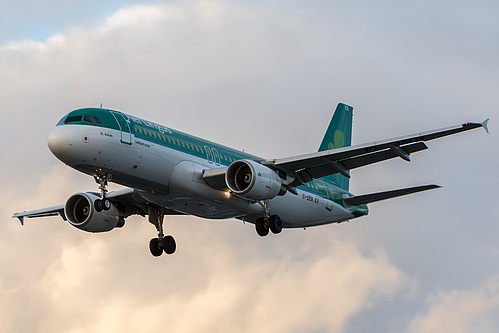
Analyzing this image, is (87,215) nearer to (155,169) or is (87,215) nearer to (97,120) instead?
(155,169)

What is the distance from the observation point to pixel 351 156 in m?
42.8

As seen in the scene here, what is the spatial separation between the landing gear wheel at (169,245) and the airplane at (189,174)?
2.1 inches

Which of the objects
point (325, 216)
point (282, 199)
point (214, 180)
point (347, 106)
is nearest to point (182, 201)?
point (214, 180)

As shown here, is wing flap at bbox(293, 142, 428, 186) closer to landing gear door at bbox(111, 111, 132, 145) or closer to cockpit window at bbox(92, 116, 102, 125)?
landing gear door at bbox(111, 111, 132, 145)

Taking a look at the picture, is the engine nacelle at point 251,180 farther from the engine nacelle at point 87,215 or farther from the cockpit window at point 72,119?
the engine nacelle at point 87,215

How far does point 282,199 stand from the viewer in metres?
47.2

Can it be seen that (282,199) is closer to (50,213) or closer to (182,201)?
(182,201)

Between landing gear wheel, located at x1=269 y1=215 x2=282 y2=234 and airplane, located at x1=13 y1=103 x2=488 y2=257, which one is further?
landing gear wheel, located at x1=269 y1=215 x2=282 y2=234

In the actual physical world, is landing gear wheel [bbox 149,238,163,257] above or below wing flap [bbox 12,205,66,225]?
below

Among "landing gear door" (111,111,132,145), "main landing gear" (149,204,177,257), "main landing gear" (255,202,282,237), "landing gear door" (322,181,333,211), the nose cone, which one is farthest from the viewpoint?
"landing gear door" (322,181,333,211)

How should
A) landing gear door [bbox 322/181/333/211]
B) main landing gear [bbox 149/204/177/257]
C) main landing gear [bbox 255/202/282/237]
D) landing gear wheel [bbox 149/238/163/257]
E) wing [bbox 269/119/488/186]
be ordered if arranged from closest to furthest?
wing [bbox 269/119/488/186] → main landing gear [bbox 255/202/282/237] → main landing gear [bbox 149/204/177/257] → landing gear wheel [bbox 149/238/163/257] → landing gear door [bbox 322/181/333/211]

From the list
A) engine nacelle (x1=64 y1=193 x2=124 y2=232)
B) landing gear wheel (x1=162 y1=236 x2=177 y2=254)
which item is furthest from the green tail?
engine nacelle (x1=64 y1=193 x2=124 y2=232)

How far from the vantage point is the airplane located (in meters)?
39.3

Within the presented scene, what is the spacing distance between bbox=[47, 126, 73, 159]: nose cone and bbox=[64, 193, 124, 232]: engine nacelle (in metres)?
8.47
